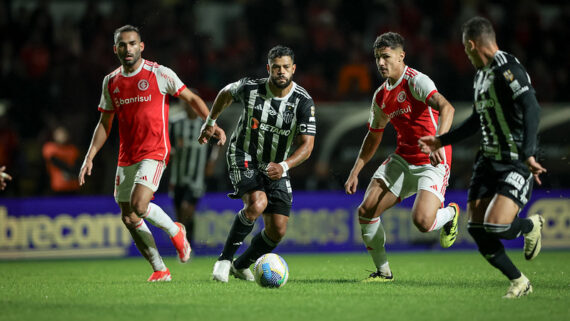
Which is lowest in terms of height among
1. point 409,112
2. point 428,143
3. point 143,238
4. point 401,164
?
point 143,238

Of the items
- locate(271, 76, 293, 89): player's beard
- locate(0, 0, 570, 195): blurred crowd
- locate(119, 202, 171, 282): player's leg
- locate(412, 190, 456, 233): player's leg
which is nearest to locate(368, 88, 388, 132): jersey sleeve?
locate(412, 190, 456, 233): player's leg

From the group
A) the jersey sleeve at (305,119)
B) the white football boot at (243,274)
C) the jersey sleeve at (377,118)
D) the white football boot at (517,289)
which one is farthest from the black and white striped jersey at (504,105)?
the white football boot at (243,274)

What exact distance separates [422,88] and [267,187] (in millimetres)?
1788

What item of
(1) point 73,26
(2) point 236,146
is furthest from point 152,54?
(2) point 236,146

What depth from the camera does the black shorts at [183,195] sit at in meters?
12.0

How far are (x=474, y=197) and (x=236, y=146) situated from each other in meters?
2.48

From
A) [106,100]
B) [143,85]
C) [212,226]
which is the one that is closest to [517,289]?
[143,85]

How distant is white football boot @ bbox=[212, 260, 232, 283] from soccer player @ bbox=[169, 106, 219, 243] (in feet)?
13.3

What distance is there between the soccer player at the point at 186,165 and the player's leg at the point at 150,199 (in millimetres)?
3686

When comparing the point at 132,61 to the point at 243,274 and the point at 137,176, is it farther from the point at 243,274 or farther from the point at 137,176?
the point at 243,274

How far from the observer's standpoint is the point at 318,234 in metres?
12.9

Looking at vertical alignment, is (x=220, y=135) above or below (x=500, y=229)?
above

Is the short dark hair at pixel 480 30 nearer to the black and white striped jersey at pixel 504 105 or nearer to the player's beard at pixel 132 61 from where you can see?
the black and white striped jersey at pixel 504 105

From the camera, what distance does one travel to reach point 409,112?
7773mm
